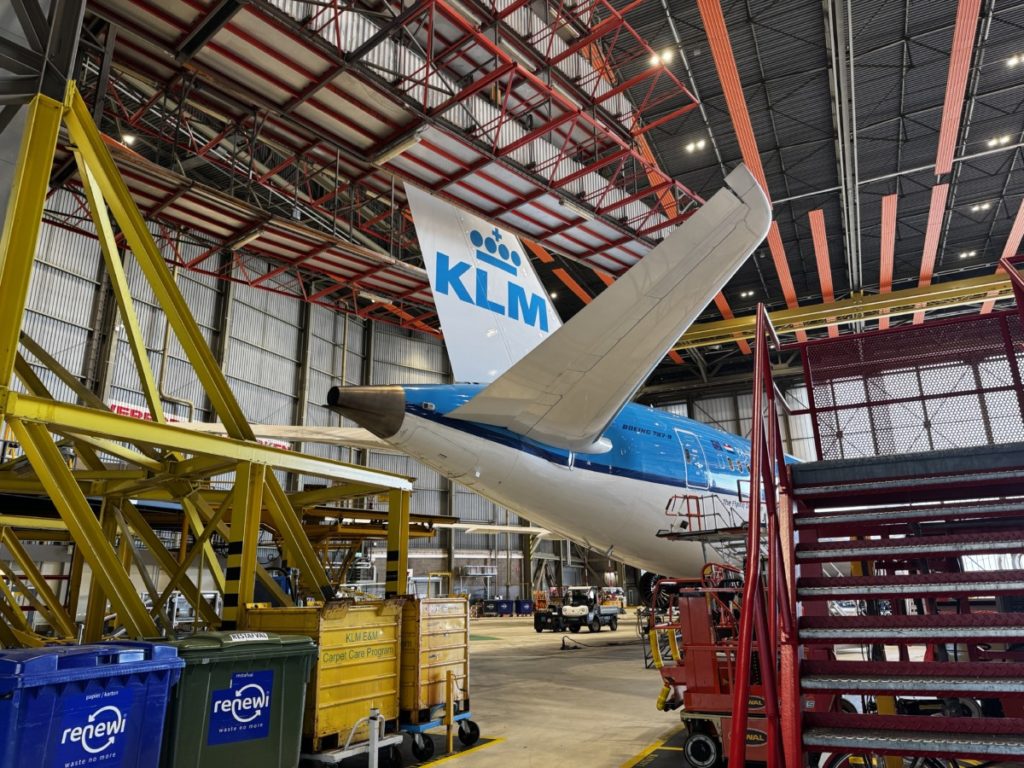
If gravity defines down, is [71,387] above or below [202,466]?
above

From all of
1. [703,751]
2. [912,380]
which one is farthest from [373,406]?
[912,380]

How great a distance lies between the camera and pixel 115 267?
6590 millimetres

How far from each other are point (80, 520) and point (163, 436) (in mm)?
897

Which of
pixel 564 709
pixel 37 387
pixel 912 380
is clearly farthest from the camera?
pixel 564 709

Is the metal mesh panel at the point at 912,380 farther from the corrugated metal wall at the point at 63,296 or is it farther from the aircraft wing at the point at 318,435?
the corrugated metal wall at the point at 63,296

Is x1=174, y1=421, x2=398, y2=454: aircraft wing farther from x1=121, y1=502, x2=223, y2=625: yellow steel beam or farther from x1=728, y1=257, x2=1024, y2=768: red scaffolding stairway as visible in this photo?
x1=728, y1=257, x2=1024, y2=768: red scaffolding stairway

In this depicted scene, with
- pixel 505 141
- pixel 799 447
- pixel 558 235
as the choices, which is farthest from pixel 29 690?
pixel 799 447

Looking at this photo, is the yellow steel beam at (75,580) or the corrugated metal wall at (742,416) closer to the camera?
the yellow steel beam at (75,580)

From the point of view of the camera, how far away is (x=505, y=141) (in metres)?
16.3

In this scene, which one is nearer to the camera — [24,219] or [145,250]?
[24,219]

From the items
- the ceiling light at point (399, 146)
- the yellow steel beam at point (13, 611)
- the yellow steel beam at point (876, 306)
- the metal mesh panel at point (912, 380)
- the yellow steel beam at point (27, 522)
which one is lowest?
the yellow steel beam at point (13, 611)

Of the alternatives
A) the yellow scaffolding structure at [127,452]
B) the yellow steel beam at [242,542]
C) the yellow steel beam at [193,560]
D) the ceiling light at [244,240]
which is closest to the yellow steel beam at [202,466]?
the yellow scaffolding structure at [127,452]

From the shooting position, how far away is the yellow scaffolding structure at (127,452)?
508cm

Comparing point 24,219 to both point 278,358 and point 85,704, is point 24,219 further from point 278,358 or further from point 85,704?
point 278,358
